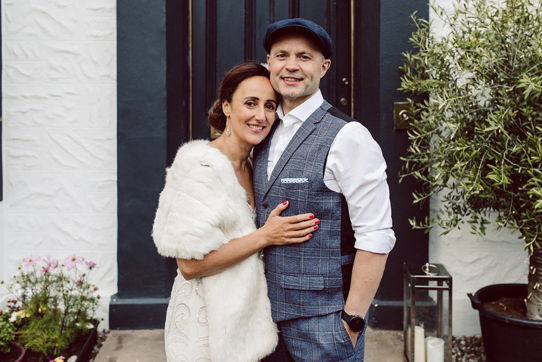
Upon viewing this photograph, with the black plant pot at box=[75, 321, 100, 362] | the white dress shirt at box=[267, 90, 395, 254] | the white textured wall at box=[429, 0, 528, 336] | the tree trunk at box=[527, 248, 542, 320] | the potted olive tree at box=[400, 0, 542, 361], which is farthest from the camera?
the white textured wall at box=[429, 0, 528, 336]

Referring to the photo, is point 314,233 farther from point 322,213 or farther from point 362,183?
point 362,183

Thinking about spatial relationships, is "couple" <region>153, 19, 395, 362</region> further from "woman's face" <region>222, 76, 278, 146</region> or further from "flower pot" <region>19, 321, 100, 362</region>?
"flower pot" <region>19, 321, 100, 362</region>

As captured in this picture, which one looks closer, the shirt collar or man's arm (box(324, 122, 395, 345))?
man's arm (box(324, 122, 395, 345))

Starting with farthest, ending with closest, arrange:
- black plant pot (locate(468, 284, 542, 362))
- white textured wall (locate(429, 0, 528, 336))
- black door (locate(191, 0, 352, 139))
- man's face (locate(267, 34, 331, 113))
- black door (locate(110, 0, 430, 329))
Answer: black door (locate(191, 0, 352, 139)) → white textured wall (locate(429, 0, 528, 336)) → black door (locate(110, 0, 430, 329)) → black plant pot (locate(468, 284, 542, 362)) → man's face (locate(267, 34, 331, 113))

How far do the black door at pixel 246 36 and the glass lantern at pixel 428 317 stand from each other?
4.14 ft

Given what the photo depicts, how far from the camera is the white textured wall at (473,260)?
3109 millimetres

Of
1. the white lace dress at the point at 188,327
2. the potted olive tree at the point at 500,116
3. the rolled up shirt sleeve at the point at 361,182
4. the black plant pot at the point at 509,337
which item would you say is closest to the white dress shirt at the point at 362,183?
the rolled up shirt sleeve at the point at 361,182

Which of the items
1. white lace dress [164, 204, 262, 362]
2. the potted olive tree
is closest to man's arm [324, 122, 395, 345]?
white lace dress [164, 204, 262, 362]

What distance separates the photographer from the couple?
1.58 metres

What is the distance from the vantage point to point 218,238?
161 cm

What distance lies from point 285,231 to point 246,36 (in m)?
2.07

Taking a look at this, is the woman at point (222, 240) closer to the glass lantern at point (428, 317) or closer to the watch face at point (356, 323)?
the watch face at point (356, 323)

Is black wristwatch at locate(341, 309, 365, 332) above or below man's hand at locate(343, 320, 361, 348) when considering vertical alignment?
above

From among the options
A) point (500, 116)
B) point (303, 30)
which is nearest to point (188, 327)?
point (303, 30)
